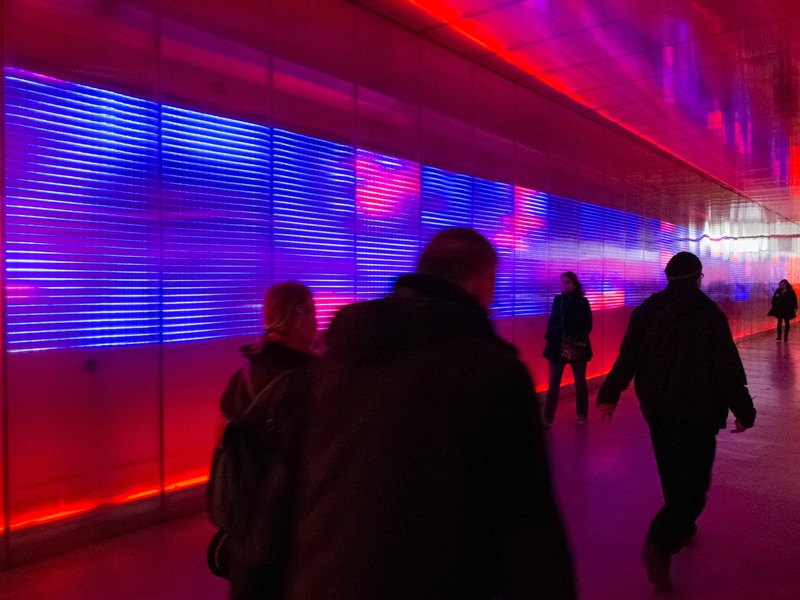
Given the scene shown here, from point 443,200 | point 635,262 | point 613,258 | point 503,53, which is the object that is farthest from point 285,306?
point 635,262

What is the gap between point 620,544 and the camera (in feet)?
13.7

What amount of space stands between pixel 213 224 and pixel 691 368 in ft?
11.9

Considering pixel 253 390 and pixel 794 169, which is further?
pixel 794 169

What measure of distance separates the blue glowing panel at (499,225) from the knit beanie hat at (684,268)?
4.28m

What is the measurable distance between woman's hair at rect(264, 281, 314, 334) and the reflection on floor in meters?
1.96

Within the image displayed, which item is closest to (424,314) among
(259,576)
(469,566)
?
(469,566)

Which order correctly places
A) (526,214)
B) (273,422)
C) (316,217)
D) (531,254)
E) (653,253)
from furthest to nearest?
(653,253), (531,254), (526,214), (316,217), (273,422)

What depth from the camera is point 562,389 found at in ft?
31.6

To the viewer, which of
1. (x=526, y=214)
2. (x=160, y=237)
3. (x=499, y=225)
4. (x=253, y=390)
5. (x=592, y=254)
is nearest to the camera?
(x=253, y=390)

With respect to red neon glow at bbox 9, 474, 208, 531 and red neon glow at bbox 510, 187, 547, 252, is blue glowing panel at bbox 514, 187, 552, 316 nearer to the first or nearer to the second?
red neon glow at bbox 510, 187, 547, 252

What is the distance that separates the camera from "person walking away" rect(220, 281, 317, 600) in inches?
59.6

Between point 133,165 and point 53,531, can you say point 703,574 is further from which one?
point 133,165

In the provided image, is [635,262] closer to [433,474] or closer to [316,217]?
[316,217]

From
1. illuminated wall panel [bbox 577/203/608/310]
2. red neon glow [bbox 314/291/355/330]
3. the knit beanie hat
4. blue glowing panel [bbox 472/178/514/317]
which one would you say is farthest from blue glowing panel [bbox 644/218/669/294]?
the knit beanie hat
